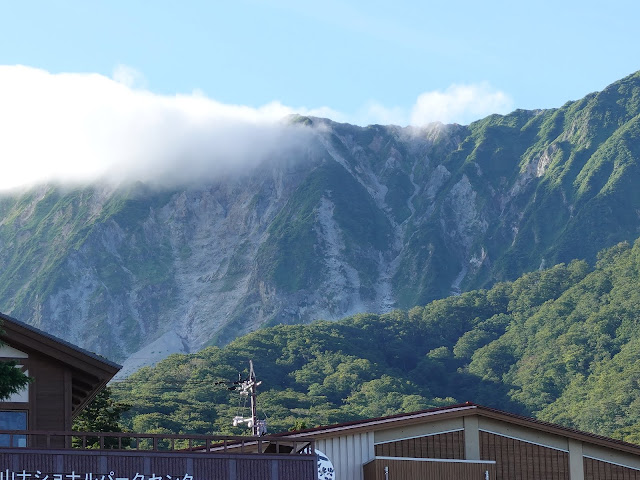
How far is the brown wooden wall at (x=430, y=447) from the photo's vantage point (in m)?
25.9

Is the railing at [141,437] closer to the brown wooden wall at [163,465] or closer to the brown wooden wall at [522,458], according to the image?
the brown wooden wall at [163,465]

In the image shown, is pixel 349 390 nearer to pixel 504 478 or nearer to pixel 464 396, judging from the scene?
pixel 464 396

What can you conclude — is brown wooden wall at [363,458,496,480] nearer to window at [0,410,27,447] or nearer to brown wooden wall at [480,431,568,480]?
brown wooden wall at [480,431,568,480]

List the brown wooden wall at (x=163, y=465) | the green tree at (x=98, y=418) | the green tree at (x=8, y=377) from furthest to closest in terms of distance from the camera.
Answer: the green tree at (x=98, y=418) → the brown wooden wall at (x=163, y=465) → the green tree at (x=8, y=377)

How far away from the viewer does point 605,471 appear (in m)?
26.8

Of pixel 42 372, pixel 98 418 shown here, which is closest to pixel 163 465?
pixel 42 372

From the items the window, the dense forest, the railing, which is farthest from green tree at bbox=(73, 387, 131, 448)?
the dense forest

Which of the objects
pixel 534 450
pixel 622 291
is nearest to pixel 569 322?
pixel 622 291

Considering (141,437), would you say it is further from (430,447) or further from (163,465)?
(430,447)

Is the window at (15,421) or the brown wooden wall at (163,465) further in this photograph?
the window at (15,421)

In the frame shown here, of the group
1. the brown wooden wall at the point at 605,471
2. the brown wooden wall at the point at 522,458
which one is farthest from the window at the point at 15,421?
the brown wooden wall at the point at 605,471

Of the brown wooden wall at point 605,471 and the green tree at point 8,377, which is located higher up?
the green tree at point 8,377

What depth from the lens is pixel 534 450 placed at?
2659 centimetres

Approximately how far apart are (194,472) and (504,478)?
8036 mm
